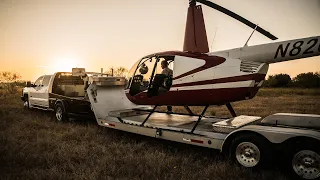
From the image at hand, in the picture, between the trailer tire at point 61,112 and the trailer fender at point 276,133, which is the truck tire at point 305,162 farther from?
the trailer tire at point 61,112

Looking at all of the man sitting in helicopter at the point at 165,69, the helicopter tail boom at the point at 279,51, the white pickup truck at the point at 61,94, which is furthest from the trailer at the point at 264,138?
the white pickup truck at the point at 61,94

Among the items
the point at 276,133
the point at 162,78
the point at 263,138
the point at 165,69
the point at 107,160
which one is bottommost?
the point at 107,160

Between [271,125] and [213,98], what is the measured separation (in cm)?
136

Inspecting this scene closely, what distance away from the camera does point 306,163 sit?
3.71 meters

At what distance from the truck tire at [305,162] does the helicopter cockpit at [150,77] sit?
3.33 m

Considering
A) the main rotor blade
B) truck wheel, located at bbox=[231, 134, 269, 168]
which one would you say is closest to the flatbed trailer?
truck wheel, located at bbox=[231, 134, 269, 168]

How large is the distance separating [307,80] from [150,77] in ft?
170

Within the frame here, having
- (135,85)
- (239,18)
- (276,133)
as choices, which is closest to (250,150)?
(276,133)

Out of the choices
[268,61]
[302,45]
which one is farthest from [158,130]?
[302,45]

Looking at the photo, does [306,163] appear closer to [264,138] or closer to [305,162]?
[305,162]

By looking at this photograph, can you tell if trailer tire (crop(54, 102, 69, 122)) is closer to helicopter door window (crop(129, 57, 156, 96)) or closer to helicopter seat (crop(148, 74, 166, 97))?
helicopter door window (crop(129, 57, 156, 96))

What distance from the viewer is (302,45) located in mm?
4844

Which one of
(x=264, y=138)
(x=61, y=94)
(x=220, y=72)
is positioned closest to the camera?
(x=264, y=138)

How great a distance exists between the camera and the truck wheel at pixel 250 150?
13.1 ft
